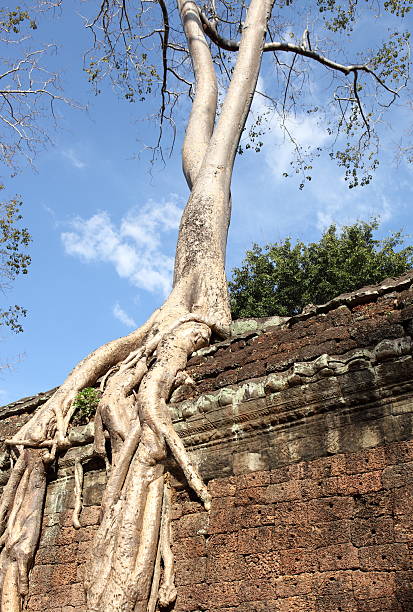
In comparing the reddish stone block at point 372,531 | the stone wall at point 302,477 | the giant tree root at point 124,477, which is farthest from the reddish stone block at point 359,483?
the giant tree root at point 124,477

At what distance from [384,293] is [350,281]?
34.6 feet

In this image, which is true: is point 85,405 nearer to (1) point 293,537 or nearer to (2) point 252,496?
(2) point 252,496

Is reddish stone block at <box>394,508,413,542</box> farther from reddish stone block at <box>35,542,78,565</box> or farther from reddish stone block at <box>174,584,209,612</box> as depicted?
reddish stone block at <box>35,542,78,565</box>

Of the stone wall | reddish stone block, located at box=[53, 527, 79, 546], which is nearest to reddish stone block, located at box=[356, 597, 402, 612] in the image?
the stone wall

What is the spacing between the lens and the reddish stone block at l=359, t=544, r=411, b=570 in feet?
8.89

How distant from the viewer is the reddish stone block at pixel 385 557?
271cm

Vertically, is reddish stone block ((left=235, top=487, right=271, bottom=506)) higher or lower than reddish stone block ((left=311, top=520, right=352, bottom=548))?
higher

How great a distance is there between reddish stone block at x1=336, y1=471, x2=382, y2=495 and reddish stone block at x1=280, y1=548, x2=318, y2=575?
0.35m

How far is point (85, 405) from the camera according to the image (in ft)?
16.4

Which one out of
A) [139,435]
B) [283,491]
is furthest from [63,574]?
[283,491]

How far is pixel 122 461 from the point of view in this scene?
3.89 meters

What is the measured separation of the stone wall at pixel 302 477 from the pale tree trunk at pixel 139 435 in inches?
5.3

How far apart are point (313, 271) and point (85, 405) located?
33.8ft

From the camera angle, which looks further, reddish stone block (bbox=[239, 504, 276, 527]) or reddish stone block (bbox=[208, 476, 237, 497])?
reddish stone block (bbox=[208, 476, 237, 497])
